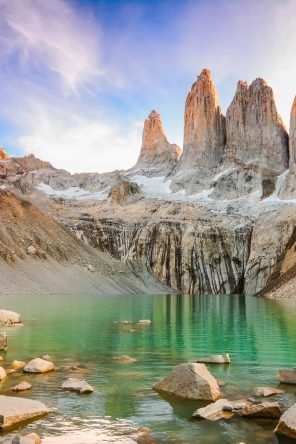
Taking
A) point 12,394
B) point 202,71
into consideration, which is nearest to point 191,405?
point 12,394

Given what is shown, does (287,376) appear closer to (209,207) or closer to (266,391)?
(266,391)

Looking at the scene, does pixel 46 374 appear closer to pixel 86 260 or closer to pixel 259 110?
pixel 86 260

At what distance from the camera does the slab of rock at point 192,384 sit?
1416 centimetres

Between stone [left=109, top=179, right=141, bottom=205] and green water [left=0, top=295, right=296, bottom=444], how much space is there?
4431 inches

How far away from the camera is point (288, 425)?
1093cm

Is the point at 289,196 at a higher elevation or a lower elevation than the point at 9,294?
higher

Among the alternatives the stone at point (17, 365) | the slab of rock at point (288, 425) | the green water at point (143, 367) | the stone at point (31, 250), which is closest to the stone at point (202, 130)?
the stone at point (31, 250)

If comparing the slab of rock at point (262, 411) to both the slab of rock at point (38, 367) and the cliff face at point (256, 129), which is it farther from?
the cliff face at point (256, 129)

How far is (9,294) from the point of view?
73.4 meters

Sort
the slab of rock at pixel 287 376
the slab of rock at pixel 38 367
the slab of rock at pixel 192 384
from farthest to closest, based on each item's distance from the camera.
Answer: the slab of rock at pixel 38 367, the slab of rock at pixel 287 376, the slab of rock at pixel 192 384

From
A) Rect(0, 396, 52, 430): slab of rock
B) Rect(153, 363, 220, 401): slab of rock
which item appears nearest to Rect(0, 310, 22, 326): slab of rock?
Rect(153, 363, 220, 401): slab of rock

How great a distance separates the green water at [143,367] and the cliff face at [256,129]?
123 metres

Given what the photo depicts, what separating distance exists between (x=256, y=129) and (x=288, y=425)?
161 meters

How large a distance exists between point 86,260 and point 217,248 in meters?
37.9
